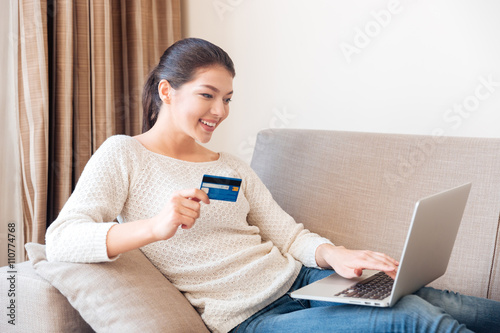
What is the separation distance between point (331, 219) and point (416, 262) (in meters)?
0.60

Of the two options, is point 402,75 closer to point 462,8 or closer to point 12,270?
point 462,8

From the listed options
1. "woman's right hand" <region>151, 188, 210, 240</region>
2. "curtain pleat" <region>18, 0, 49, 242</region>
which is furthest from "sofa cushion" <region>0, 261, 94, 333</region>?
"curtain pleat" <region>18, 0, 49, 242</region>

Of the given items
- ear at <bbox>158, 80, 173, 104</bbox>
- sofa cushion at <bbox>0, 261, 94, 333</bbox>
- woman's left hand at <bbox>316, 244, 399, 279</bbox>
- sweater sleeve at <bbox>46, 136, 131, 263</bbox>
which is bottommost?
sofa cushion at <bbox>0, 261, 94, 333</bbox>

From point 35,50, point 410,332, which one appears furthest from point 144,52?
point 410,332

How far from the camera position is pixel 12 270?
1.29m

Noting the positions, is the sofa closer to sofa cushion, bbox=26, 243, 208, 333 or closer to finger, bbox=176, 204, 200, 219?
sofa cushion, bbox=26, 243, 208, 333

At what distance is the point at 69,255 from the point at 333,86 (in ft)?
4.39

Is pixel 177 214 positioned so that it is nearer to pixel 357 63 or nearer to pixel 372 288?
pixel 372 288

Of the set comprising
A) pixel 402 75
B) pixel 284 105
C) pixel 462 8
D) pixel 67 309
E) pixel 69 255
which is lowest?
pixel 67 309

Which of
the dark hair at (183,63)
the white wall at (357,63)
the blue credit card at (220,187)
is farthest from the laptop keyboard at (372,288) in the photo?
the white wall at (357,63)

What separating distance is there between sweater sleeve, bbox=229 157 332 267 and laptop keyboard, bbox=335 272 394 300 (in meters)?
0.24

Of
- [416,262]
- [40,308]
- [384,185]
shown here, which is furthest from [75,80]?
[416,262]

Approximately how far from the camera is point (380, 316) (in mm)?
1109

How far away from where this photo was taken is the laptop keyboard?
3.89ft
